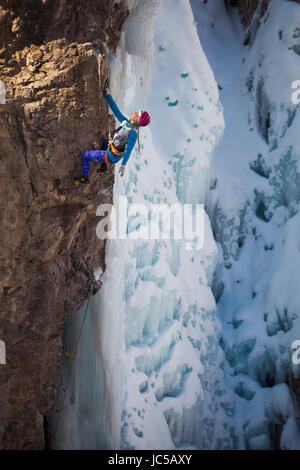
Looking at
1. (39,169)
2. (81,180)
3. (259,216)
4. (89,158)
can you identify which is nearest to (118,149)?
(89,158)

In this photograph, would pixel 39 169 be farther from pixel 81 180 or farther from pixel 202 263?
pixel 202 263

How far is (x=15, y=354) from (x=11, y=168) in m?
1.83

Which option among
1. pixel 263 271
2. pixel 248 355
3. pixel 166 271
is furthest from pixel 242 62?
pixel 248 355

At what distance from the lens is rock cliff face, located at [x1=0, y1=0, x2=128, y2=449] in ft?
12.4

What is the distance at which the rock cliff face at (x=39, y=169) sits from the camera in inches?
149

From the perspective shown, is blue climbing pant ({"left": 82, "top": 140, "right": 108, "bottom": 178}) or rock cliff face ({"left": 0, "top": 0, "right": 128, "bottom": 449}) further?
blue climbing pant ({"left": 82, "top": 140, "right": 108, "bottom": 178})

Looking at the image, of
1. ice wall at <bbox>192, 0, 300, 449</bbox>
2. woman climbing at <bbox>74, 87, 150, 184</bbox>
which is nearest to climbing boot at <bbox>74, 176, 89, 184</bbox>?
woman climbing at <bbox>74, 87, 150, 184</bbox>

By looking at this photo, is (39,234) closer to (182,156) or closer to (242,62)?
(182,156)

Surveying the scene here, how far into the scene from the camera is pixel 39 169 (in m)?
3.85

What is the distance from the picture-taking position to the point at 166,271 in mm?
6762

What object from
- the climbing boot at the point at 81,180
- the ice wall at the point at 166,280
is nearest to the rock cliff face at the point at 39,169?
the climbing boot at the point at 81,180

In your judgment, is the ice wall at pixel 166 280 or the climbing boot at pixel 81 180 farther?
the ice wall at pixel 166 280

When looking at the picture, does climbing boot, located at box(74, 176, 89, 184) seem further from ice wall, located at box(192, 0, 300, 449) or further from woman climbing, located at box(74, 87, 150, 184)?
ice wall, located at box(192, 0, 300, 449)

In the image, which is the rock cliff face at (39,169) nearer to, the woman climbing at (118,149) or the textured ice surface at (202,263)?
the woman climbing at (118,149)
